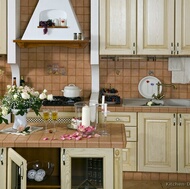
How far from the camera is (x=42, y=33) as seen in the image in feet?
14.6

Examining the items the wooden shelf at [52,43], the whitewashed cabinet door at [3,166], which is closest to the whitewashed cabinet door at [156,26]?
the wooden shelf at [52,43]

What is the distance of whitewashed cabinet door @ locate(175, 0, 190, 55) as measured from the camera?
4.28 metres

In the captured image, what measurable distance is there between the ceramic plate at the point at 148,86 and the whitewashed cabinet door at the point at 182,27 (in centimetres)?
54

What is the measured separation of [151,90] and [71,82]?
0.98m

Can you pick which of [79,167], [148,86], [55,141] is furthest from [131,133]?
[55,141]

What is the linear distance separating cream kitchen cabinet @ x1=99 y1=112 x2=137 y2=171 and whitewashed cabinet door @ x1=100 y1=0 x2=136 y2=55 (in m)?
0.71

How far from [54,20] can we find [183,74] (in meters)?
1.65

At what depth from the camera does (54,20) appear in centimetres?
452

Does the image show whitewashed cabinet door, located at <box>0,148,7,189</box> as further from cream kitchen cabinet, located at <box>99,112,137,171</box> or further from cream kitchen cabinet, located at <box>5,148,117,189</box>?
cream kitchen cabinet, located at <box>99,112,137,171</box>

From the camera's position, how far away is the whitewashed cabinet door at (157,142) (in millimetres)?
4168

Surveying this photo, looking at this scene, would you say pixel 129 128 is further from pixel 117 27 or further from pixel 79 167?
pixel 79 167

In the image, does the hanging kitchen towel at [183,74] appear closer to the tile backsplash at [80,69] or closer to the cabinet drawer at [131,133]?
the tile backsplash at [80,69]

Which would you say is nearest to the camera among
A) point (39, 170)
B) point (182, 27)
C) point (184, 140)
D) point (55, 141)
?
point (55, 141)

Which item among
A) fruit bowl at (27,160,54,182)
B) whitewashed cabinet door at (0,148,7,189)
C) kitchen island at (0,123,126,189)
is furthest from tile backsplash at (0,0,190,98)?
whitewashed cabinet door at (0,148,7,189)
